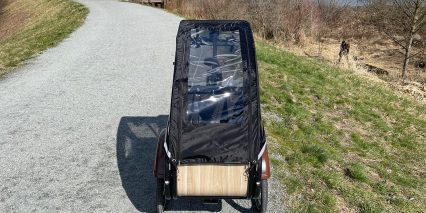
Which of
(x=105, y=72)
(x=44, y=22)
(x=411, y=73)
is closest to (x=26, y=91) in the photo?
(x=105, y=72)

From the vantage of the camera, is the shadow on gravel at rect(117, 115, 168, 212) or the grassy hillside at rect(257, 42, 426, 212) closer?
the shadow on gravel at rect(117, 115, 168, 212)

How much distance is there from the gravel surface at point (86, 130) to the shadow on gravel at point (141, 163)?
2 centimetres

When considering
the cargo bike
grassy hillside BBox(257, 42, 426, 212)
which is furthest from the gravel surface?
the cargo bike

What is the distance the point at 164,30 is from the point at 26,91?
9617 mm

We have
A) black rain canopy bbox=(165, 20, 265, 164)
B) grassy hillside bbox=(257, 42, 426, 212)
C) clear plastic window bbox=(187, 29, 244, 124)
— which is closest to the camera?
black rain canopy bbox=(165, 20, 265, 164)

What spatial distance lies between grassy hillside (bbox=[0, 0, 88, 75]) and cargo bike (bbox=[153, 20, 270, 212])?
369 inches

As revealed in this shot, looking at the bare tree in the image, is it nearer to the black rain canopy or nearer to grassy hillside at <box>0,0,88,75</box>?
grassy hillside at <box>0,0,88,75</box>

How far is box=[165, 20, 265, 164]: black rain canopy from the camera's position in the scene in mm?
4355

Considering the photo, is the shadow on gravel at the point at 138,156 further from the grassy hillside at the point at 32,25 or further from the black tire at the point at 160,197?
the grassy hillside at the point at 32,25

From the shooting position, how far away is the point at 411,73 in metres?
23.9

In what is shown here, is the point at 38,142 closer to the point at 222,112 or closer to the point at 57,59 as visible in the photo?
the point at 222,112

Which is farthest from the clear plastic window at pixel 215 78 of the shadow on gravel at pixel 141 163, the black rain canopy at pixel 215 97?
the shadow on gravel at pixel 141 163

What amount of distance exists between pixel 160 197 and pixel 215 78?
1.71m

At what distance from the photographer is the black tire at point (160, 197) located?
4.75 meters
